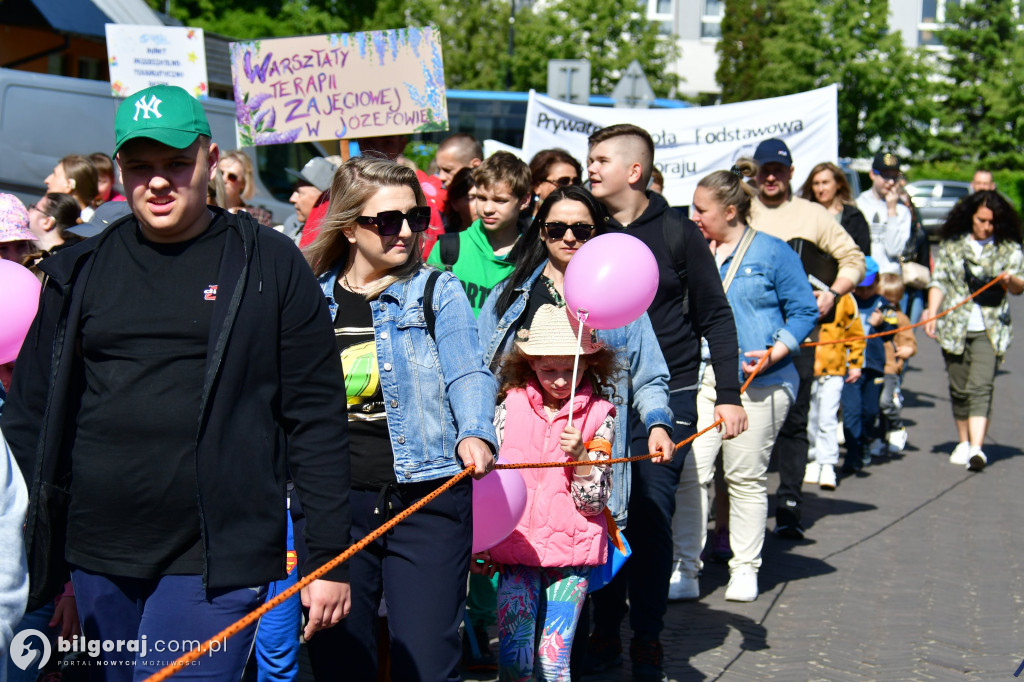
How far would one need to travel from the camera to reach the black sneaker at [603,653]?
544 centimetres

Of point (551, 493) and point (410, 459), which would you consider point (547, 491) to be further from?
point (410, 459)

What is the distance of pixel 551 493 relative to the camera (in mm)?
4320

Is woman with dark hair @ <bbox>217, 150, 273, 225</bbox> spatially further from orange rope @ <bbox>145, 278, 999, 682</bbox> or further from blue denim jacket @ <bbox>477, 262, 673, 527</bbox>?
orange rope @ <bbox>145, 278, 999, 682</bbox>

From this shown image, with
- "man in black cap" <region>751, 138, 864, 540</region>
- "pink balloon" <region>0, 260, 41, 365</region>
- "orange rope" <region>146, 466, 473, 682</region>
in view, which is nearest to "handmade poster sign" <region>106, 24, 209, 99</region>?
"man in black cap" <region>751, 138, 864, 540</region>

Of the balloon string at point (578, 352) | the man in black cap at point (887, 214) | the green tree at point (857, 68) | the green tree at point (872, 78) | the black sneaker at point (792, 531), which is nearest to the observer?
the balloon string at point (578, 352)

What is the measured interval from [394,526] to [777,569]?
4100 mm

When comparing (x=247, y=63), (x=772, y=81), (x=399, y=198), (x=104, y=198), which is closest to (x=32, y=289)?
(x=399, y=198)

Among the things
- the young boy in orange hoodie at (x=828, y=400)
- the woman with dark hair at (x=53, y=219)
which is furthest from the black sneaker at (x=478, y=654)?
the young boy in orange hoodie at (x=828, y=400)

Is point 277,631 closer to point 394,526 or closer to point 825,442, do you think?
point 394,526

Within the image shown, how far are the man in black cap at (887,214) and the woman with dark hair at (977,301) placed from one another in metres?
1.05

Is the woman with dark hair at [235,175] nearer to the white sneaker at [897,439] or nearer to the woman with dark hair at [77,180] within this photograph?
the woman with dark hair at [77,180]

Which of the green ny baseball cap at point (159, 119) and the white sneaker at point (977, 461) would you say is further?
the white sneaker at point (977, 461)

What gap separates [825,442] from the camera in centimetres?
949

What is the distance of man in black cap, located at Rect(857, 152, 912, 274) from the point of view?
11781 millimetres
